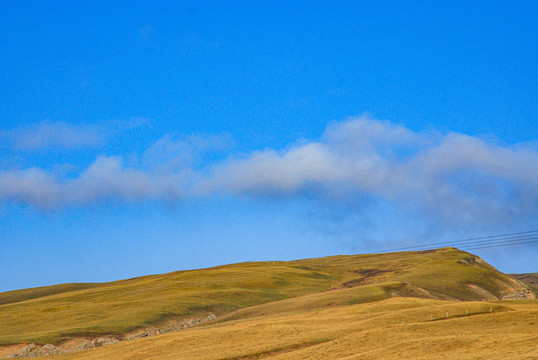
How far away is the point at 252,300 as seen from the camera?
4031 inches

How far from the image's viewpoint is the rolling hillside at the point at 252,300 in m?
75.4

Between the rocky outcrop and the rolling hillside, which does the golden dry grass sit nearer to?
the rolling hillside

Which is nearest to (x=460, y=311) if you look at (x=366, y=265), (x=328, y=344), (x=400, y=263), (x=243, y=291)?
(x=328, y=344)

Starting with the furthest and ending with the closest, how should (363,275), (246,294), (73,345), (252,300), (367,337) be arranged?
(363,275), (246,294), (252,300), (73,345), (367,337)

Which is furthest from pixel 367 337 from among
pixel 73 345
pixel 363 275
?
pixel 363 275

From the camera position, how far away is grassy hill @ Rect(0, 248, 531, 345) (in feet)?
281

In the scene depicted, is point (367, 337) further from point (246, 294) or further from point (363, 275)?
point (363, 275)

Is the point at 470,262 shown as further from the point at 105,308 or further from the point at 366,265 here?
the point at 105,308

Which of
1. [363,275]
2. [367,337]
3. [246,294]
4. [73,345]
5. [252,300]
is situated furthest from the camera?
[363,275]

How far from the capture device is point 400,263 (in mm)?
126625

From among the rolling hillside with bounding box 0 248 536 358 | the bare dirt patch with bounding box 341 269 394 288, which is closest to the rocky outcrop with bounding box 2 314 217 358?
the rolling hillside with bounding box 0 248 536 358

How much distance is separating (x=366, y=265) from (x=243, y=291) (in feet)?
125

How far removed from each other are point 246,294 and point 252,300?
3439 mm

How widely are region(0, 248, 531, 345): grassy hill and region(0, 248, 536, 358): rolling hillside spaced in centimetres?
A: 17
